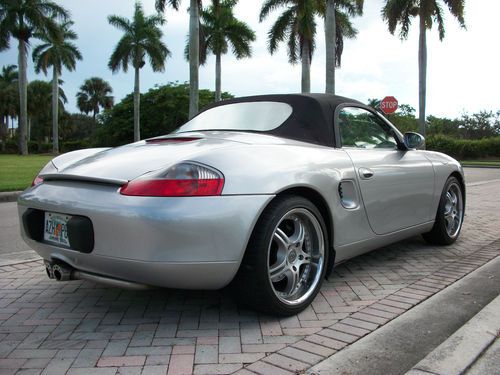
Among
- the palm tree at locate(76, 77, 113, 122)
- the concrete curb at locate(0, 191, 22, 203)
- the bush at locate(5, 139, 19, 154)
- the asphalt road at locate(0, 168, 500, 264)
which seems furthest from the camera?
the palm tree at locate(76, 77, 113, 122)

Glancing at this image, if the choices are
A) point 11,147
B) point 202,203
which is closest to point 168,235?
point 202,203

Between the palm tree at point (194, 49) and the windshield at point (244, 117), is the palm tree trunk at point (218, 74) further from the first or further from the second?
the windshield at point (244, 117)

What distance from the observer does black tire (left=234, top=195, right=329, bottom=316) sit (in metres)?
2.62

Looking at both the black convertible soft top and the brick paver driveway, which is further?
the black convertible soft top

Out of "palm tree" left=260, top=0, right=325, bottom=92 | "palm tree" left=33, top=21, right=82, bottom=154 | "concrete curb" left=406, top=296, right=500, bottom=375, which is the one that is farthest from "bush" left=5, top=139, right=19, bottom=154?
"concrete curb" left=406, top=296, right=500, bottom=375

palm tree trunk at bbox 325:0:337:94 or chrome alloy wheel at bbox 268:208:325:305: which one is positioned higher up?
palm tree trunk at bbox 325:0:337:94

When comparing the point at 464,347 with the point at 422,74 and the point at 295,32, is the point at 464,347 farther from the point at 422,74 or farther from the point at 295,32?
the point at 295,32

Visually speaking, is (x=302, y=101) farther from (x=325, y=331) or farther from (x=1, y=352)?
(x=1, y=352)

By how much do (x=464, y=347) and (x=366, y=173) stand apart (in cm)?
141

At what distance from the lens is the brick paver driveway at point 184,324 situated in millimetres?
2279

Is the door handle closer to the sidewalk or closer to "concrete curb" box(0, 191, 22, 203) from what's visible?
the sidewalk

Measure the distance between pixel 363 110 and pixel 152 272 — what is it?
243 centimetres

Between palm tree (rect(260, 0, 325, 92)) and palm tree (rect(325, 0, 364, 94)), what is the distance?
5.47ft

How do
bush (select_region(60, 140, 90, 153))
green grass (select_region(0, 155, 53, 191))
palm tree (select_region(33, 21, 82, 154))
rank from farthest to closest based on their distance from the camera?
1. bush (select_region(60, 140, 90, 153))
2. palm tree (select_region(33, 21, 82, 154))
3. green grass (select_region(0, 155, 53, 191))
